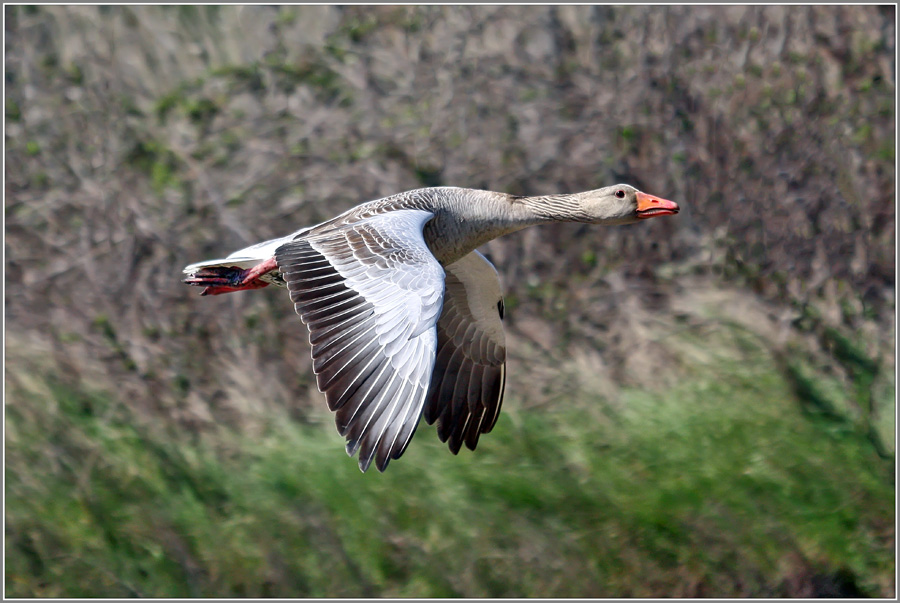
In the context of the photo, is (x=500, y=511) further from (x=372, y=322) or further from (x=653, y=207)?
(x=372, y=322)

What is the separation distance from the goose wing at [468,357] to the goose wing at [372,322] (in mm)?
1367

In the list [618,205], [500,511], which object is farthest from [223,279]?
[500,511]

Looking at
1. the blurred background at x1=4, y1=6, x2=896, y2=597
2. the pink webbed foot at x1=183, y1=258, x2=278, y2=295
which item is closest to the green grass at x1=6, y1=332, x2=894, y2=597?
the blurred background at x1=4, y1=6, x2=896, y2=597

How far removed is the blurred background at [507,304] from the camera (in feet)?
35.2

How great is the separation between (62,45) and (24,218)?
232cm

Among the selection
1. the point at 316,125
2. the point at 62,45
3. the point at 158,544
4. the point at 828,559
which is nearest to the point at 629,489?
the point at 828,559

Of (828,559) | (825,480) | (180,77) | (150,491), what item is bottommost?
(828,559)

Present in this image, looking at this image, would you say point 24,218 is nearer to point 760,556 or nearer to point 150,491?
point 150,491

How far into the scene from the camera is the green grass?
1062 centimetres

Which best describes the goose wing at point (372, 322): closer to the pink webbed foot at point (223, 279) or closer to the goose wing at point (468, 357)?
the pink webbed foot at point (223, 279)

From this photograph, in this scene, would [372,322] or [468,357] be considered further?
[468,357]

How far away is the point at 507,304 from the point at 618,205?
469 centimetres

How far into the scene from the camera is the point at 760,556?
10.7 m

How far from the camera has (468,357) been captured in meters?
8.31
